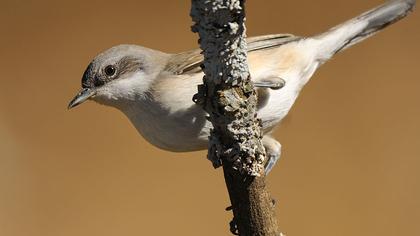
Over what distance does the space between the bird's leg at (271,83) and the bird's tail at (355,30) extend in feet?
1.10

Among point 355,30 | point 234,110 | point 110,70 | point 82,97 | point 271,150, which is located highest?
point 355,30

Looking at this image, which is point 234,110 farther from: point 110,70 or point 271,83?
point 110,70

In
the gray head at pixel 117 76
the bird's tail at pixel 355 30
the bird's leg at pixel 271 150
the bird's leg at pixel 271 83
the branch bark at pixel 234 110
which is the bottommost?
the branch bark at pixel 234 110

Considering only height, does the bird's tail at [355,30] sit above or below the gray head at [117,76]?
above

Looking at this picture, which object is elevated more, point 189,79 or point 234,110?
point 189,79

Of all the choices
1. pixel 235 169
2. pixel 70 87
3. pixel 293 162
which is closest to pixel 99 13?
pixel 70 87

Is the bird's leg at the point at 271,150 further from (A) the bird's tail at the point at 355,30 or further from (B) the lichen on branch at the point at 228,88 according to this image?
(B) the lichen on branch at the point at 228,88

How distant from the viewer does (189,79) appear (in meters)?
2.46

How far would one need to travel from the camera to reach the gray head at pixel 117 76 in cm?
258

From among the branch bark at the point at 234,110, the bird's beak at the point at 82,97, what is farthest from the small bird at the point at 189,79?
the branch bark at the point at 234,110

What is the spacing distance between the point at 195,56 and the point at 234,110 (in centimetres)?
91

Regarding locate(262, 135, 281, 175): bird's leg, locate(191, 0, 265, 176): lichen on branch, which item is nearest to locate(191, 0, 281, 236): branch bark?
locate(191, 0, 265, 176): lichen on branch

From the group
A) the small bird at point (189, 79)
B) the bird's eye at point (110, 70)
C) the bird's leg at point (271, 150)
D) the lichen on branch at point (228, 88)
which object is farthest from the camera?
the bird's leg at point (271, 150)

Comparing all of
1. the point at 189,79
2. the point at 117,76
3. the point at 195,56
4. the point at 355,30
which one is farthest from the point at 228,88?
the point at 355,30
